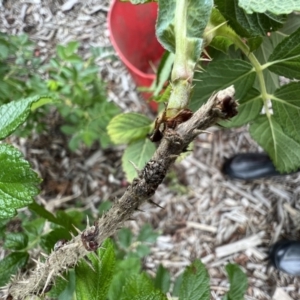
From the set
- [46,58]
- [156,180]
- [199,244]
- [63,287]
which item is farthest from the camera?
[46,58]

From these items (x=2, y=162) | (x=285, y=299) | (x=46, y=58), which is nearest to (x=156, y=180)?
(x=2, y=162)

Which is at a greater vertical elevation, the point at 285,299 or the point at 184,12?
the point at 184,12

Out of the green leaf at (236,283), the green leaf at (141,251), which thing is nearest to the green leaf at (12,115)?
the green leaf at (236,283)

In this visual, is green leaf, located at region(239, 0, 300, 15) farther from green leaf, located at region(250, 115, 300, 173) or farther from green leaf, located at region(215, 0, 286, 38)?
green leaf, located at region(250, 115, 300, 173)

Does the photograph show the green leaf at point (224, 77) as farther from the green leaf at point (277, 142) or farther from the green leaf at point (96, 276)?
the green leaf at point (96, 276)

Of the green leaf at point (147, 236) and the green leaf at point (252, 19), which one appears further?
the green leaf at point (147, 236)

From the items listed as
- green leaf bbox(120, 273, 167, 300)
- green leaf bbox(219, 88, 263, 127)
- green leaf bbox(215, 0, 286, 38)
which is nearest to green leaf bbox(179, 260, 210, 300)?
green leaf bbox(120, 273, 167, 300)

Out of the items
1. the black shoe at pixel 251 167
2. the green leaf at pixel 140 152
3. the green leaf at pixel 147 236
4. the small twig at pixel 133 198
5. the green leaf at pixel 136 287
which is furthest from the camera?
the black shoe at pixel 251 167

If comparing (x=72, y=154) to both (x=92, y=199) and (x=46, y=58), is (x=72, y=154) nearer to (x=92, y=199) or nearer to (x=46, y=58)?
(x=92, y=199)
